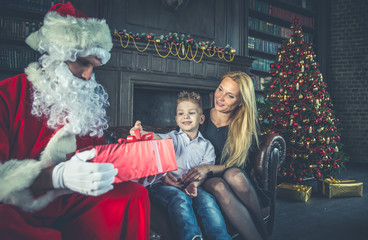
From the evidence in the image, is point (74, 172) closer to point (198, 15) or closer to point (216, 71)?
point (216, 71)

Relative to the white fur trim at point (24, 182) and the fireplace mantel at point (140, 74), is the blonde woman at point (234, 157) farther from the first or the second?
the fireplace mantel at point (140, 74)

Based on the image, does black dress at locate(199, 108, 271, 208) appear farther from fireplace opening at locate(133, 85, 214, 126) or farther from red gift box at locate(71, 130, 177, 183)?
fireplace opening at locate(133, 85, 214, 126)

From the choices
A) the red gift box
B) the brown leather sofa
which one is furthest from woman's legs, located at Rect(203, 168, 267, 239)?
the red gift box

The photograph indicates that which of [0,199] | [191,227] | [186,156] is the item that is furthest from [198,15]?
[0,199]

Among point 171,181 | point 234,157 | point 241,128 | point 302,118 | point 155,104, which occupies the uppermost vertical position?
point 155,104

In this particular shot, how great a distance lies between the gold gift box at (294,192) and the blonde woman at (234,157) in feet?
4.93

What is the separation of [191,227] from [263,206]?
691 millimetres

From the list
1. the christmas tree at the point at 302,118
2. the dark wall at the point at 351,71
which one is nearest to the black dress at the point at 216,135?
the christmas tree at the point at 302,118

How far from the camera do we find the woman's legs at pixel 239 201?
1.51m

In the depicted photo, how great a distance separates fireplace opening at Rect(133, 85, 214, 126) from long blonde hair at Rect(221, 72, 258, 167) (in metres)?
2.20

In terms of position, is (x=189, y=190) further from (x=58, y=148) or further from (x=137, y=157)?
(x=58, y=148)

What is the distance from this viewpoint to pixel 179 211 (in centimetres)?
134

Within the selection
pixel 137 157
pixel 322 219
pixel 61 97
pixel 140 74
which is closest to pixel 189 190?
pixel 137 157

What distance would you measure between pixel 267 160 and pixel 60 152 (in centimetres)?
149
